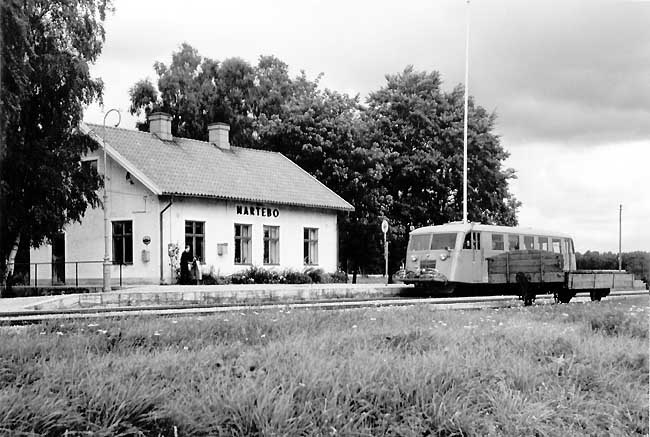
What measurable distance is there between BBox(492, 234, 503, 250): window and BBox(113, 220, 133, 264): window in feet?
45.4

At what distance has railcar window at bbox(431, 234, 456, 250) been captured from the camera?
2814 centimetres

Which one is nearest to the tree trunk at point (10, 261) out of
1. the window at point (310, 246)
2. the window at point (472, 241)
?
the window at point (310, 246)

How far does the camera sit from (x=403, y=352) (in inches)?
309

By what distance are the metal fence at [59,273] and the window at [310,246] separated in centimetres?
921

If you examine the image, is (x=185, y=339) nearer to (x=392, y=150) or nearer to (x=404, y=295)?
(x=404, y=295)

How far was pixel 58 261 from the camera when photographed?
34719 millimetres

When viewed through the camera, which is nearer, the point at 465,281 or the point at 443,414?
the point at 443,414

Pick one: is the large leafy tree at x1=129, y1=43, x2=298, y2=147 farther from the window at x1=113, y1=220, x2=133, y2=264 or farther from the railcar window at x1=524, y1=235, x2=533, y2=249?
the railcar window at x1=524, y1=235, x2=533, y2=249

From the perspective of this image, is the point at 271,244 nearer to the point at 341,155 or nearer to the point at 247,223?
the point at 247,223

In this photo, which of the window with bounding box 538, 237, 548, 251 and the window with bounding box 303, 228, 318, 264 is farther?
the window with bounding box 303, 228, 318, 264

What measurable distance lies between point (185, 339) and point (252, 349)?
107 centimetres

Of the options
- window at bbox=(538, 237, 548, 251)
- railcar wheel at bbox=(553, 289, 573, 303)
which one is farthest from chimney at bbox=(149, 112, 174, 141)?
railcar wheel at bbox=(553, 289, 573, 303)

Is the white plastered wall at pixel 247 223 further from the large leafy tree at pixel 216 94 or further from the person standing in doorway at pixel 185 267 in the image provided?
the large leafy tree at pixel 216 94

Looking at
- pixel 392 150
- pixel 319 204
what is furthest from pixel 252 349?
pixel 392 150
